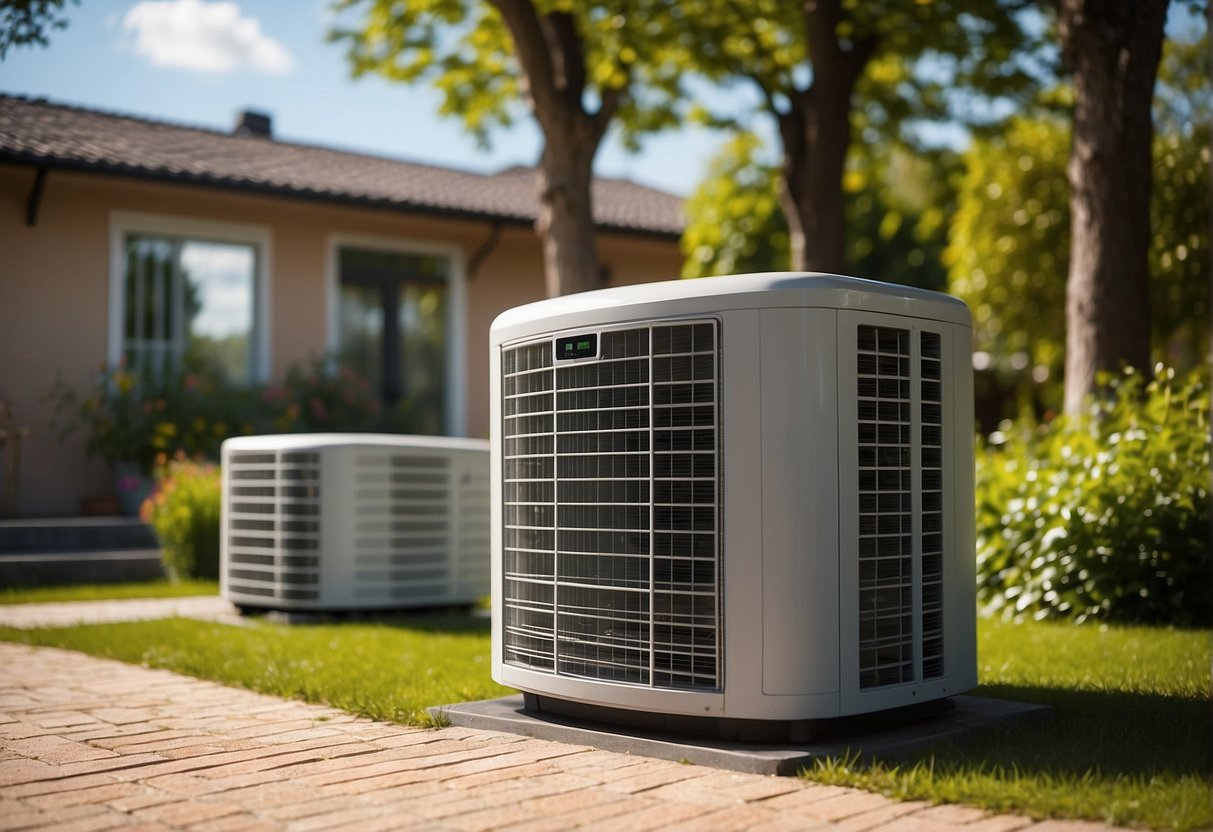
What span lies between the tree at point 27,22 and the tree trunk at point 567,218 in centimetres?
350

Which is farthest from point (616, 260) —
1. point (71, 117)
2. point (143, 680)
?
point (143, 680)

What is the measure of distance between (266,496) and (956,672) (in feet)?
14.0

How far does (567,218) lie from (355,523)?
2.87 m

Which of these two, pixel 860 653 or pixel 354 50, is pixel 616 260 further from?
pixel 860 653

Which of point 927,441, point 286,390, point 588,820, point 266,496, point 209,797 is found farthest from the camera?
point 286,390

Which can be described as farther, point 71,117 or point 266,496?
point 71,117

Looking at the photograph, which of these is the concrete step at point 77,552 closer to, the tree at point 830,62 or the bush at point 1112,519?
the tree at point 830,62

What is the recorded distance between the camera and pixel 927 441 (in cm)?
363

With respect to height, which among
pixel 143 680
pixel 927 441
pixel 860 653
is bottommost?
pixel 143 680

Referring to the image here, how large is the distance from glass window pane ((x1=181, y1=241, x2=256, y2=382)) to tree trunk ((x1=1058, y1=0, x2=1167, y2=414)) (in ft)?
27.4

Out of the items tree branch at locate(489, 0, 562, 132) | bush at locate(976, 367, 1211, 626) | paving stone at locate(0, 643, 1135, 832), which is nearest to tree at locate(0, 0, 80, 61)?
paving stone at locate(0, 643, 1135, 832)

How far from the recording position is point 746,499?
3.28 m

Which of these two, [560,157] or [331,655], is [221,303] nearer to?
[560,157]

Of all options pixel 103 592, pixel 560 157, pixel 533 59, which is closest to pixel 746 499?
pixel 560 157
